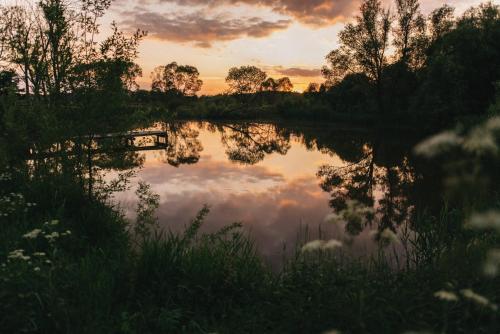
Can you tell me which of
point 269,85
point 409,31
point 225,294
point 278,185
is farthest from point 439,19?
point 269,85

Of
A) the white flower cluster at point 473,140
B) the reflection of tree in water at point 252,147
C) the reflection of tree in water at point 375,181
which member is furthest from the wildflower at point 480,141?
the reflection of tree in water at point 252,147

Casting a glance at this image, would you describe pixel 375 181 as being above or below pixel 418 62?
below

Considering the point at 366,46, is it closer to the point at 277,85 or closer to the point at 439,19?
the point at 439,19

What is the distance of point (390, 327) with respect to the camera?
4465 mm

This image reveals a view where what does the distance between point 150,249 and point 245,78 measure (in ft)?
375

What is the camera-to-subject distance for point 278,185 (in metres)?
20.0

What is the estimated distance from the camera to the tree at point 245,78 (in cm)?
11612

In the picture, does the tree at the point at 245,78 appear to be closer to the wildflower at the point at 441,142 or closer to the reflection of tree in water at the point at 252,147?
the reflection of tree in water at the point at 252,147

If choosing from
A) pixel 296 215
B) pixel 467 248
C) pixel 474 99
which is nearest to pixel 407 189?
pixel 296 215

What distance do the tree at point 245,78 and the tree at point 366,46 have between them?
209 ft

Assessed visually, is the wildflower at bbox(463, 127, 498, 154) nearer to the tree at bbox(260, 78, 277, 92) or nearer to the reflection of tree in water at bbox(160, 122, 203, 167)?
the reflection of tree in water at bbox(160, 122, 203, 167)

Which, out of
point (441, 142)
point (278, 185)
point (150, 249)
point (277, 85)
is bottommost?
point (278, 185)

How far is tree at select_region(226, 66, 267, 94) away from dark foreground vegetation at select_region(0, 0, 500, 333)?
9931 centimetres

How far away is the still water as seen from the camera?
41.5ft
